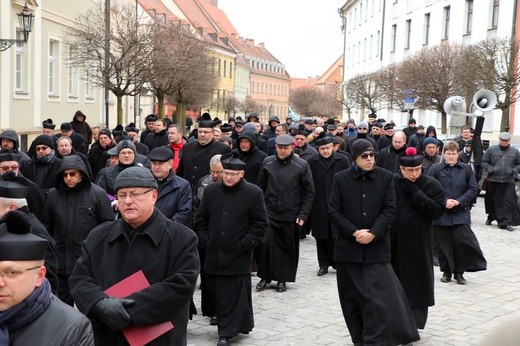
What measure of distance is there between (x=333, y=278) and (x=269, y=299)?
1.60 metres

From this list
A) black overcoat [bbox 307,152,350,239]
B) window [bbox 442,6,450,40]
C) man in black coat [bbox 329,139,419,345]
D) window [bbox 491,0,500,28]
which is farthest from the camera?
window [bbox 442,6,450,40]

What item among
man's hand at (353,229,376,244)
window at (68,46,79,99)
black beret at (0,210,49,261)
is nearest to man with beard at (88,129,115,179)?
man's hand at (353,229,376,244)

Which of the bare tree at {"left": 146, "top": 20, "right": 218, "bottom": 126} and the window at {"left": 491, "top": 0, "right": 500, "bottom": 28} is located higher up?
the window at {"left": 491, "top": 0, "right": 500, "bottom": 28}

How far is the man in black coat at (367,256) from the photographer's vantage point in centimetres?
Result: 703

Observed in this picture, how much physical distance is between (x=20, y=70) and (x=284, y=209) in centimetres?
1642

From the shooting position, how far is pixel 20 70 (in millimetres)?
24422

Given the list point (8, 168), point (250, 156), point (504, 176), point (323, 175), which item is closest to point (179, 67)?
point (504, 176)

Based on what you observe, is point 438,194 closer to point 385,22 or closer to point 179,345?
point 179,345

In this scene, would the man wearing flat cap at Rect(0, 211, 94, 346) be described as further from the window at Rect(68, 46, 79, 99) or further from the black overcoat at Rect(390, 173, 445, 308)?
the window at Rect(68, 46, 79, 99)

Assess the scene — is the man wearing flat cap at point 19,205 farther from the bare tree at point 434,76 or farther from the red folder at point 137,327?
the bare tree at point 434,76

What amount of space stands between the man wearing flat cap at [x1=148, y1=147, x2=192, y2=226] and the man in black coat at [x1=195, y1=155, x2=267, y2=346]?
0.20 metres

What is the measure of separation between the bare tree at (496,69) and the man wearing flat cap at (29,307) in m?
25.9

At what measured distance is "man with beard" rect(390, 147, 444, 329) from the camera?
25.7ft

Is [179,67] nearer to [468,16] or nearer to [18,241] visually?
[468,16]
